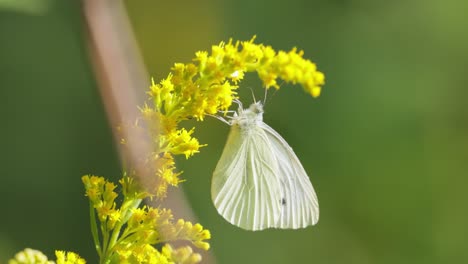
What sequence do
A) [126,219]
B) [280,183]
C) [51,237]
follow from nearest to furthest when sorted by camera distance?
[126,219] → [280,183] → [51,237]

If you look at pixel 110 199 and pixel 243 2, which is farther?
pixel 243 2

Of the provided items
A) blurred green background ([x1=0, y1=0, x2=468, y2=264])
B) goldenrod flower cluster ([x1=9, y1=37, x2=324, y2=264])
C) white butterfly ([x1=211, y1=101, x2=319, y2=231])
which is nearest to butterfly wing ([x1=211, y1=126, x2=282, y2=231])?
white butterfly ([x1=211, y1=101, x2=319, y2=231])

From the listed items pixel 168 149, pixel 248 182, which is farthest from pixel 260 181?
pixel 168 149

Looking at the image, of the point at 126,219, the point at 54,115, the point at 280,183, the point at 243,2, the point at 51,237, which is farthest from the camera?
the point at 243,2

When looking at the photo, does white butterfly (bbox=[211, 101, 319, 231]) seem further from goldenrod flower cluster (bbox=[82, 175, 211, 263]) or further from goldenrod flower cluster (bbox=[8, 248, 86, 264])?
goldenrod flower cluster (bbox=[8, 248, 86, 264])

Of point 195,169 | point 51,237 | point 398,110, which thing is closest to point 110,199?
point 51,237

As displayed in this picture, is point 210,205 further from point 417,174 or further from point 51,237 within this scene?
point 417,174

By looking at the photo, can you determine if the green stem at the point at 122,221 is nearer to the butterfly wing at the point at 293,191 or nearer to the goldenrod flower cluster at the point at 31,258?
the goldenrod flower cluster at the point at 31,258

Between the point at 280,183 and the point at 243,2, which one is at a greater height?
the point at 243,2
